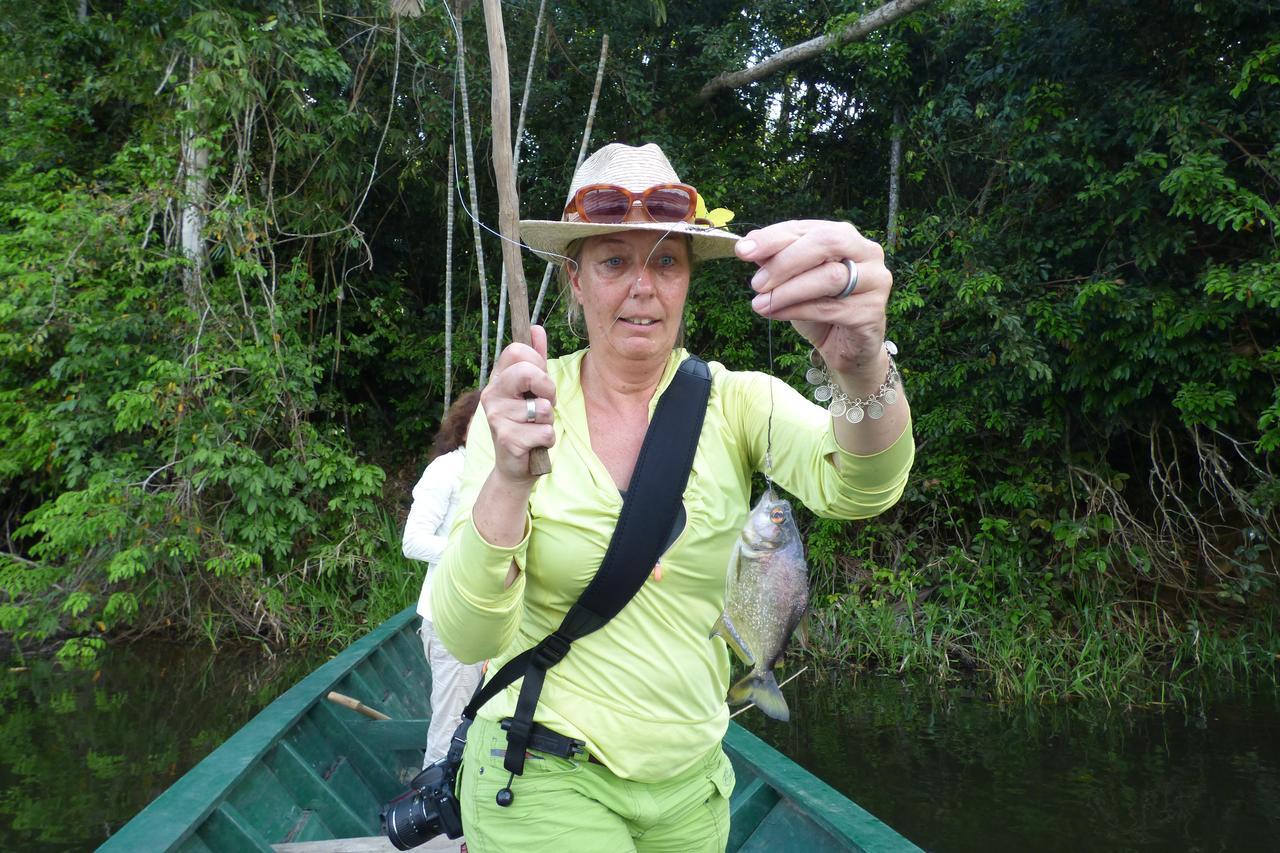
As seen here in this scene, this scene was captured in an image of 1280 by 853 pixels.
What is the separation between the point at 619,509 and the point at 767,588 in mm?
249

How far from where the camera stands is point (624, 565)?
1.38 m

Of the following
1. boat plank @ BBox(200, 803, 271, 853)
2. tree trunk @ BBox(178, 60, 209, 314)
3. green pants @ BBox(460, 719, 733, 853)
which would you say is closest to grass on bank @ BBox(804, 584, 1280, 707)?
boat plank @ BBox(200, 803, 271, 853)

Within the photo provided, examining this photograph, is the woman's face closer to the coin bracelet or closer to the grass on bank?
the coin bracelet

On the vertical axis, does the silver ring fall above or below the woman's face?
above

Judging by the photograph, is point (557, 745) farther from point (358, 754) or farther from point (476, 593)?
point (358, 754)

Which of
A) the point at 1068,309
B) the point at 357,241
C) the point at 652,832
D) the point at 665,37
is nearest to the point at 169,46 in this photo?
the point at 357,241

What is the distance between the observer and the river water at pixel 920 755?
18.3 ft

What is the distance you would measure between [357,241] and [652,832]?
8.61 meters

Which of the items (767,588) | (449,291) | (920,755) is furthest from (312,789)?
(449,291)

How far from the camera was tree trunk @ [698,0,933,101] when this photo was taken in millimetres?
7734

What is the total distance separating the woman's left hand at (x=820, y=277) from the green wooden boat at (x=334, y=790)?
154 centimetres

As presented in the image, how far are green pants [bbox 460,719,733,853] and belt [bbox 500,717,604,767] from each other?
11 millimetres

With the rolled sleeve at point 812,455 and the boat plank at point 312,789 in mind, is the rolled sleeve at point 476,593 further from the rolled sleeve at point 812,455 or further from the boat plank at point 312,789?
the boat plank at point 312,789

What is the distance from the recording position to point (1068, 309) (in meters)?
6.82
